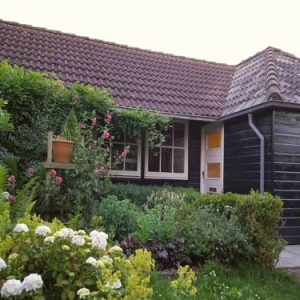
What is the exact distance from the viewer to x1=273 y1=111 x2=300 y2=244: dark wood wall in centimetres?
807

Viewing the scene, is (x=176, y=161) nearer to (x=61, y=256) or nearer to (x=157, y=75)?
(x=157, y=75)

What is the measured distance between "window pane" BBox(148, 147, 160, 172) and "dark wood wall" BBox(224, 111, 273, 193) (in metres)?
1.82

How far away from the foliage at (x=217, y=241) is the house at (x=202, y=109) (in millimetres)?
2858

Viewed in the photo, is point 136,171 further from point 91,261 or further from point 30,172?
point 91,261

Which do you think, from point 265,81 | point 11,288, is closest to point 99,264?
point 11,288

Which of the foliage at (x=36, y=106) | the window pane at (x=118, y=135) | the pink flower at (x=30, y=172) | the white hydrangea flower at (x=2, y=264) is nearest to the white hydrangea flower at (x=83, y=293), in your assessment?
the white hydrangea flower at (x=2, y=264)

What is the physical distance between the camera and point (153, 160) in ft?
32.4

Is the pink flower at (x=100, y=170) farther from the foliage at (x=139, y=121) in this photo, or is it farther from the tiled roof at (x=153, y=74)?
the tiled roof at (x=153, y=74)

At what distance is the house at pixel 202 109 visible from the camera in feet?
26.8

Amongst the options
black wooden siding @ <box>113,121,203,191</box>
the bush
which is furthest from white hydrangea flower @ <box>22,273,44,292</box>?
black wooden siding @ <box>113,121,203,191</box>

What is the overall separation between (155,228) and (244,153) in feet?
13.7

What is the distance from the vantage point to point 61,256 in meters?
2.56

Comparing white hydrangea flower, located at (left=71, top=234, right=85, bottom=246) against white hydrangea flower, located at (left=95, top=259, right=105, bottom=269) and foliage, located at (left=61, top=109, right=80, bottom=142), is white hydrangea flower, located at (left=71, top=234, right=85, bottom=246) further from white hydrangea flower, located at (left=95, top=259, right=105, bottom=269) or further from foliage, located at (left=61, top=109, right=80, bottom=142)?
foliage, located at (left=61, top=109, right=80, bottom=142)

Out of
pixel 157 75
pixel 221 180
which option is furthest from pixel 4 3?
pixel 221 180
